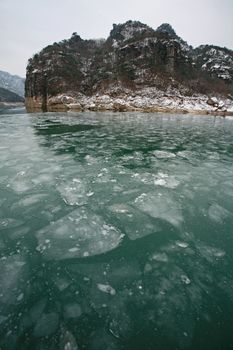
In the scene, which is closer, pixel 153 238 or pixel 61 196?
pixel 153 238

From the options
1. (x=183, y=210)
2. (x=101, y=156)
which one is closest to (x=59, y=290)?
(x=183, y=210)

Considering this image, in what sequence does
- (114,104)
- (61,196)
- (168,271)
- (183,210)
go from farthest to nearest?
(114,104) < (61,196) < (183,210) < (168,271)

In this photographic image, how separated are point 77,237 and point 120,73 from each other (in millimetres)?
68041

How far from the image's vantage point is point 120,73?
64000mm

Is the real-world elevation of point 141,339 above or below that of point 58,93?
below

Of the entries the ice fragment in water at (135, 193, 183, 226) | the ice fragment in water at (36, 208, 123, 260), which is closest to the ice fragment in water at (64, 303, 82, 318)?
the ice fragment in water at (36, 208, 123, 260)

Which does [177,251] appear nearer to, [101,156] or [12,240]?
[12,240]

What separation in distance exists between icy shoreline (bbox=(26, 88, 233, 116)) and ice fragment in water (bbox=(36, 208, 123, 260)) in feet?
157

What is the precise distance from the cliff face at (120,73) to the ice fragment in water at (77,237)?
52.2 metres

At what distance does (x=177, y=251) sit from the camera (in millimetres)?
3459

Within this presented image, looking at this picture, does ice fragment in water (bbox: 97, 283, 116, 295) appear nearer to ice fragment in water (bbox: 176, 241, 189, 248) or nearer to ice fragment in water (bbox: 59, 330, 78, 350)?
ice fragment in water (bbox: 59, 330, 78, 350)

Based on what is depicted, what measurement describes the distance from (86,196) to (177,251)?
259cm

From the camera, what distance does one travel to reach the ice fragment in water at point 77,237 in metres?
3.38

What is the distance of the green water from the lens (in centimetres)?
226
